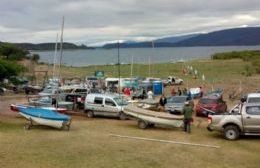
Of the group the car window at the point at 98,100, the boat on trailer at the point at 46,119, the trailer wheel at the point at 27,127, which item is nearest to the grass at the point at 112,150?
the trailer wheel at the point at 27,127

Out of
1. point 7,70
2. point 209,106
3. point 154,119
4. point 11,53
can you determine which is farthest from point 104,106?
point 11,53

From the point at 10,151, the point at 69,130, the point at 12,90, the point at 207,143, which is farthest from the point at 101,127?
the point at 12,90

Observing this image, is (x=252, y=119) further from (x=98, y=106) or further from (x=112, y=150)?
(x=98, y=106)

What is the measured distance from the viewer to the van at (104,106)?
31491mm

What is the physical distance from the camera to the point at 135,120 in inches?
1156

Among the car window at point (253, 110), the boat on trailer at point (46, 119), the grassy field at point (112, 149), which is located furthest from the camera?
the boat on trailer at point (46, 119)

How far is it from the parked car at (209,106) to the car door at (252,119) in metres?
9.70

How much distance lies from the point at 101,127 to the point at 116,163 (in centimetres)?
994

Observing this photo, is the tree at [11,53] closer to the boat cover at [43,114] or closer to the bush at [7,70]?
the bush at [7,70]

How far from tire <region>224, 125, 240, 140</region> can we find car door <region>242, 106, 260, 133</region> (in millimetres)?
448

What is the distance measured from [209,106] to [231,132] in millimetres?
10763

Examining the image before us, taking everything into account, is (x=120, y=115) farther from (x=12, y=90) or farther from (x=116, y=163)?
(x=12, y=90)

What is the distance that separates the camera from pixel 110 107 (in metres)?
31.7

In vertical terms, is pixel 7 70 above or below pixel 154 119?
above
